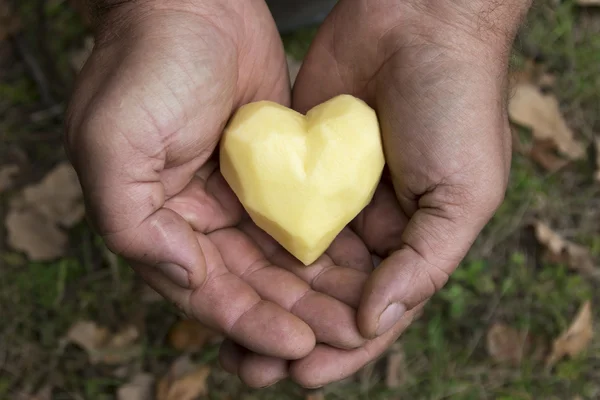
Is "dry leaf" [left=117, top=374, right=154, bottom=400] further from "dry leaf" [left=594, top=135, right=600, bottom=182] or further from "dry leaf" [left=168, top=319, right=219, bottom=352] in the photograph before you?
"dry leaf" [left=594, top=135, right=600, bottom=182]

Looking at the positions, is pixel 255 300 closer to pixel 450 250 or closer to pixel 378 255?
pixel 378 255

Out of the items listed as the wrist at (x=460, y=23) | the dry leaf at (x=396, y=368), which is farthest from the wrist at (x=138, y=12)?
the dry leaf at (x=396, y=368)

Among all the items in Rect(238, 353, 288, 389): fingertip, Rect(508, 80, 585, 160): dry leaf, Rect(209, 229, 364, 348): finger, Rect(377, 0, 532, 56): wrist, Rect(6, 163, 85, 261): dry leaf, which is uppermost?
Rect(377, 0, 532, 56): wrist

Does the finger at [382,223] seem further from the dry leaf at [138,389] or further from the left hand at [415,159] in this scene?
the dry leaf at [138,389]

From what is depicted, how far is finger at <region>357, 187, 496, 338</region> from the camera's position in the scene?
2.00m

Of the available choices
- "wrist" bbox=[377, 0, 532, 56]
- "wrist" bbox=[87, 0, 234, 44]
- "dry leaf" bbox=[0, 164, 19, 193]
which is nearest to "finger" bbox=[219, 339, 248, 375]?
"wrist" bbox=[87, 0, 234, 44]

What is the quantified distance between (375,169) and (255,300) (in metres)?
0.63

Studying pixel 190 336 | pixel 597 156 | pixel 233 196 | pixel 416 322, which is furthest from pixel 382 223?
pixel 597 156

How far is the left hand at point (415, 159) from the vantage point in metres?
2.10

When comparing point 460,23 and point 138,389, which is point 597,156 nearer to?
point 460,23

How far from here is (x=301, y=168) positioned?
2.21m

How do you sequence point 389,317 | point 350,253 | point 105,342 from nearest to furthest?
point 389,317 → point 350,253 → point 105,342

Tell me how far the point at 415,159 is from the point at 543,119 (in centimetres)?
174

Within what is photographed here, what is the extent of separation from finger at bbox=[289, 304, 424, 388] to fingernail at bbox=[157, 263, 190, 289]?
45 cm
